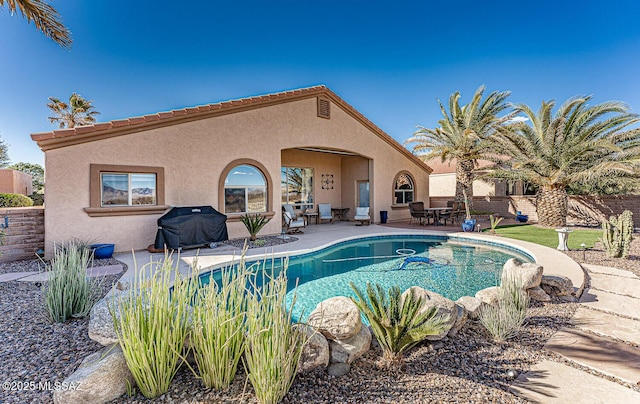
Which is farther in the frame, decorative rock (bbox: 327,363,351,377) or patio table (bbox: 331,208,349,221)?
patio table (bbox: 331,208,349,221)

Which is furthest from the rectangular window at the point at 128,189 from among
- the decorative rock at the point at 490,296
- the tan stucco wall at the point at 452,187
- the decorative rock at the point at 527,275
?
the tan stucco wall at the point at 452,187

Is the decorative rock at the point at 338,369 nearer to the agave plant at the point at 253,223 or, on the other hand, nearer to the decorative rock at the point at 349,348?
the decorative rock at the point at 349,348

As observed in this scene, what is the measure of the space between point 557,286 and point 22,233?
13.7 meters

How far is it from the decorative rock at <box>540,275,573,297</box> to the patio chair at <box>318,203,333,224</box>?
42.8 feet

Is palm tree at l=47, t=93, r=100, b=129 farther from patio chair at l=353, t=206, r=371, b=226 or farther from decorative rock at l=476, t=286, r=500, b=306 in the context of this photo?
decorative rock at l=476, t=286, r=500, b=306

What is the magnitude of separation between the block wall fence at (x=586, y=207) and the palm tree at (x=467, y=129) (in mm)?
4046

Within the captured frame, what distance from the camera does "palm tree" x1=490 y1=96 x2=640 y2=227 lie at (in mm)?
13508

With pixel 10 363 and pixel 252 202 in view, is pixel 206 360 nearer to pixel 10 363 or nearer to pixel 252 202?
pixel 10 363

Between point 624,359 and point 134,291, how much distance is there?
17.7 feet

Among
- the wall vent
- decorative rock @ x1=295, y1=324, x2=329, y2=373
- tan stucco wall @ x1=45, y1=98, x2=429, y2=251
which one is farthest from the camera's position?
the wall vent

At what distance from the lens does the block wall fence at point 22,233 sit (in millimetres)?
8367

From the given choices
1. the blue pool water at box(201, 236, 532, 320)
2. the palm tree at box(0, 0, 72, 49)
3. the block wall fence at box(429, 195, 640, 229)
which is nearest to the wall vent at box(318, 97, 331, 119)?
the blue pool water at box(201, 236, 532, 320)

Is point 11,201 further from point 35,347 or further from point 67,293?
point 35,347

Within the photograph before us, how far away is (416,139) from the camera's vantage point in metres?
20.9
